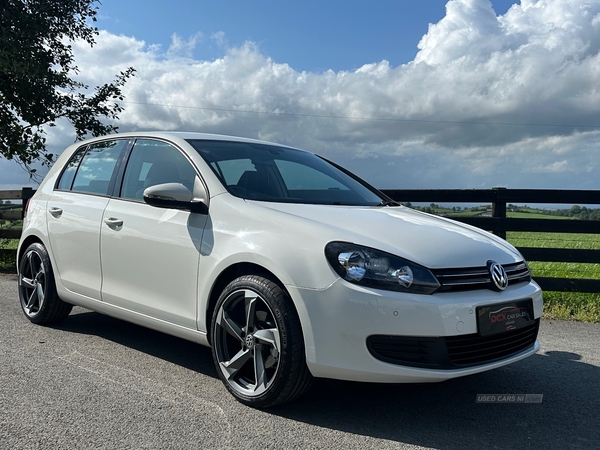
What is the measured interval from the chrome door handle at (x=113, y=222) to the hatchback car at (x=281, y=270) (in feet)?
0.04

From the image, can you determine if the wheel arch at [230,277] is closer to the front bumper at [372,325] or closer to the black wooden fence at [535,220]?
the front bumper at [372,325]

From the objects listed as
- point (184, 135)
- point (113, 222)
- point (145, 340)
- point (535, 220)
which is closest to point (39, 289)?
point (145, 340)

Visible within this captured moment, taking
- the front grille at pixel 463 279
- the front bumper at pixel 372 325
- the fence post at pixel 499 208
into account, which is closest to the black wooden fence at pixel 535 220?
the fence post at pixel 499 208

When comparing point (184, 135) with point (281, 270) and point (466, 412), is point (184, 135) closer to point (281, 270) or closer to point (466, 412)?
point (281, 270)

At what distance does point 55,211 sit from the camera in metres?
4.98

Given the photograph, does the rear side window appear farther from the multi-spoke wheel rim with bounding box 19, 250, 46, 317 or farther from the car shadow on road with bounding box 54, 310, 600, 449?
the car shadow on road with bounding box 54, 310, 600, 449

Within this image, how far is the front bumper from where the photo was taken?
2908 millimetres

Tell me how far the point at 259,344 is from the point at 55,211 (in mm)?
2636

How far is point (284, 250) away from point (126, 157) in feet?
6.56

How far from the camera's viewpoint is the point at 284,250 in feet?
10.4

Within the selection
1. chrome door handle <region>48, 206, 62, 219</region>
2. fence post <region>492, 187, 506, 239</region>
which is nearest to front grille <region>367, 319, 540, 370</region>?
chrome door handle <region>48, 206, 62, 219</region>

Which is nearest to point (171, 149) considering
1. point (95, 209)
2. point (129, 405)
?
point (95, 209)

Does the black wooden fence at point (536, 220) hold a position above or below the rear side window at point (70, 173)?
below

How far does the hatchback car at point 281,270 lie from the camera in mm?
2969
